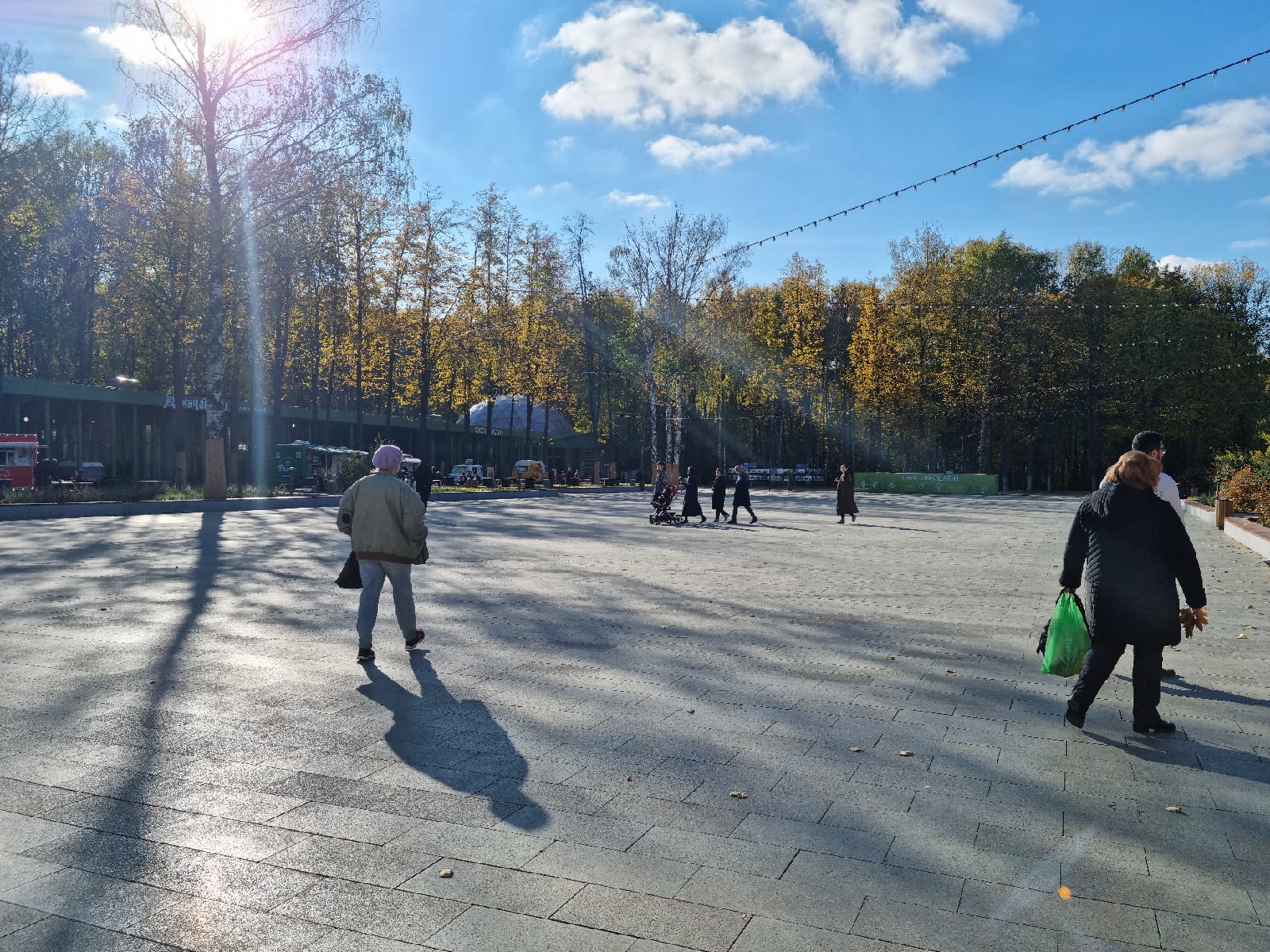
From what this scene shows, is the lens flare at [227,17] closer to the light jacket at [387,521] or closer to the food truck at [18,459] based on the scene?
the food truck at [18,459]

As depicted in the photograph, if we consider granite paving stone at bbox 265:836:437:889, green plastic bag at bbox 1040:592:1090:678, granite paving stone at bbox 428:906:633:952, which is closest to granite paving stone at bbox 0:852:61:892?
granite paving stone at bbox 265:836:437:889

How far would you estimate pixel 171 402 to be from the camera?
127 ft

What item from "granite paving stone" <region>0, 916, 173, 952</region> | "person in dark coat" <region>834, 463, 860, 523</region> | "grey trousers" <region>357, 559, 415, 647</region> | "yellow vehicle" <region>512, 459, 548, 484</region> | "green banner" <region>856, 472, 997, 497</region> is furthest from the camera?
"green banner" <region>856, 472, 997, 497</region>

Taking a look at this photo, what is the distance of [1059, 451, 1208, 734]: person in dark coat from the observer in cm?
533

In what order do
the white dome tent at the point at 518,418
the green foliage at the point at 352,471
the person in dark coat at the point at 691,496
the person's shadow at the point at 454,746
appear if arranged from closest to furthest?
1. the person's shadow at the point at 454,746
2. the person in dark coat at the point at 691,496
3. the green foliage at the point at 352,471
4. the white dome tent at the point at 518,418

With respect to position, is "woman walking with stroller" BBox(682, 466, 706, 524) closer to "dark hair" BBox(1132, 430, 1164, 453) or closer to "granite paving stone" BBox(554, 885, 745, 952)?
"dark hair" BBox(1132, 430, 1164, 453)

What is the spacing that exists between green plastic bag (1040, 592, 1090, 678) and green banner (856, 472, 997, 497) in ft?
155

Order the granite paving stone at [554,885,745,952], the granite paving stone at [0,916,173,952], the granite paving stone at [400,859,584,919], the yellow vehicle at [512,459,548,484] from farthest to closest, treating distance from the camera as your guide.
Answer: the yellow vehicle at [512,459,548,484]
the granite paving stone at [400,859,584,919]
the granite paving stone at [554,885,745,952]
the granite paving stone at [0,916,173,952]

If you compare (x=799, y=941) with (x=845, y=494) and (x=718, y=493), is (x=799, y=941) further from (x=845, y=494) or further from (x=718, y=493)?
(x=718, y=493)

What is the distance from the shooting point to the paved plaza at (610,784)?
126 inches

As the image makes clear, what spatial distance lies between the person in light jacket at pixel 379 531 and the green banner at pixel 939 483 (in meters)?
47.2

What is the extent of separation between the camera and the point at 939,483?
2061 inches

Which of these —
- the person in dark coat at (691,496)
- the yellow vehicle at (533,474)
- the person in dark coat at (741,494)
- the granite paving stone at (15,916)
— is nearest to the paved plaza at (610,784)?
the granite paving stone at (15,916)

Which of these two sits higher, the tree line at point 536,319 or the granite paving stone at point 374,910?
the tree line at point 536,319
